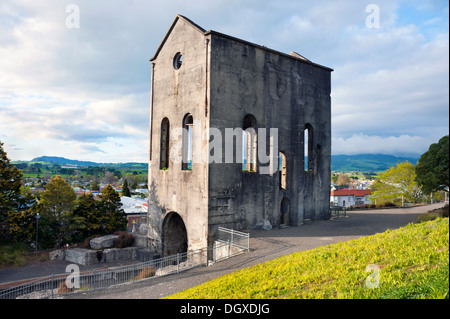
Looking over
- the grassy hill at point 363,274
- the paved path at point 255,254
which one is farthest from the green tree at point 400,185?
the grassy hill at point 363,274

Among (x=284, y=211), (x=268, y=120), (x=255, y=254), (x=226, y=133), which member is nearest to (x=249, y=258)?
(x=255, y=254)

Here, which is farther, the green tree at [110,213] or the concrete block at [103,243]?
the green tree at [110,213]

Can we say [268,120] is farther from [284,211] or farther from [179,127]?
[284,211]

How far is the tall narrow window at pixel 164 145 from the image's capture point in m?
21.0

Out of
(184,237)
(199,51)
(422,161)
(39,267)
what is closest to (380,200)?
(422,161)

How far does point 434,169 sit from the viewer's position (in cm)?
1936

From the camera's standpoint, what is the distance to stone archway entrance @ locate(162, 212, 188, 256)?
65.9 ft

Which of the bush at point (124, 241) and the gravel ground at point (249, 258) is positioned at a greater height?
the gravel ground at point (249, 258)

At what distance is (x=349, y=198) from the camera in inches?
3039

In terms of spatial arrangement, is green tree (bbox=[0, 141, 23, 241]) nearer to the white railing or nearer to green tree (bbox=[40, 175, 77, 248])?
green tree (bbox=[40, 175, 77, 248])

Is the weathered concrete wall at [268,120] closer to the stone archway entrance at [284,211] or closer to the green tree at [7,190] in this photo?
the stone archway entrance at [284,211]

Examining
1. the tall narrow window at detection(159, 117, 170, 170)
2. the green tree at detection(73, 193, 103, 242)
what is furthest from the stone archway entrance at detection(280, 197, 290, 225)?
the green tree at detection(73, 193, 103, 242)

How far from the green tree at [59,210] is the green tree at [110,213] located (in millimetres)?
2749
